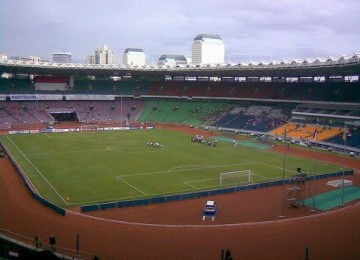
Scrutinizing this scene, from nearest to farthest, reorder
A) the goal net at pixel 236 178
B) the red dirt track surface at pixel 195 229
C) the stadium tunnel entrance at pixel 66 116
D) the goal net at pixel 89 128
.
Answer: the red dirt track surface at pixel 195 229, the goal net at pixel 236 178, the goal net at pixel 89 128, the stadium tunnel entrance at pixel 66 116

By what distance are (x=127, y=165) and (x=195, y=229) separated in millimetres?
18885

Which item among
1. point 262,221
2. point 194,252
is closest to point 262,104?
point 262,221

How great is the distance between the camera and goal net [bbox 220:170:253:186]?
120 feet

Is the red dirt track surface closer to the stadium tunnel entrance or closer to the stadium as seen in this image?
the stadium

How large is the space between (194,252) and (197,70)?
64.7 meters

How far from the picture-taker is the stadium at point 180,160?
2378cm

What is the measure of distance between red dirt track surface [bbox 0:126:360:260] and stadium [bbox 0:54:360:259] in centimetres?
12

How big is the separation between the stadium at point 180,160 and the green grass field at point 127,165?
0.51 feet

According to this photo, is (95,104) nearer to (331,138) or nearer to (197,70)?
(197,70)

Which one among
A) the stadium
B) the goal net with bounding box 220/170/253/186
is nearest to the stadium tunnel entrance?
the stadium

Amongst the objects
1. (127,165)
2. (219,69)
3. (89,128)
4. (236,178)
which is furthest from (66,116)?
(236,178)

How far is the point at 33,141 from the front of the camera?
59000 millimetres

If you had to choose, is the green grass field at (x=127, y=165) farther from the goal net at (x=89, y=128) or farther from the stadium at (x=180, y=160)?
the goal net at (x=89, y=128)

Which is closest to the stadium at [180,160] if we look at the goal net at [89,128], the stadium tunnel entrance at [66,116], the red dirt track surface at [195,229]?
the red dirt track surface at [195,229]
